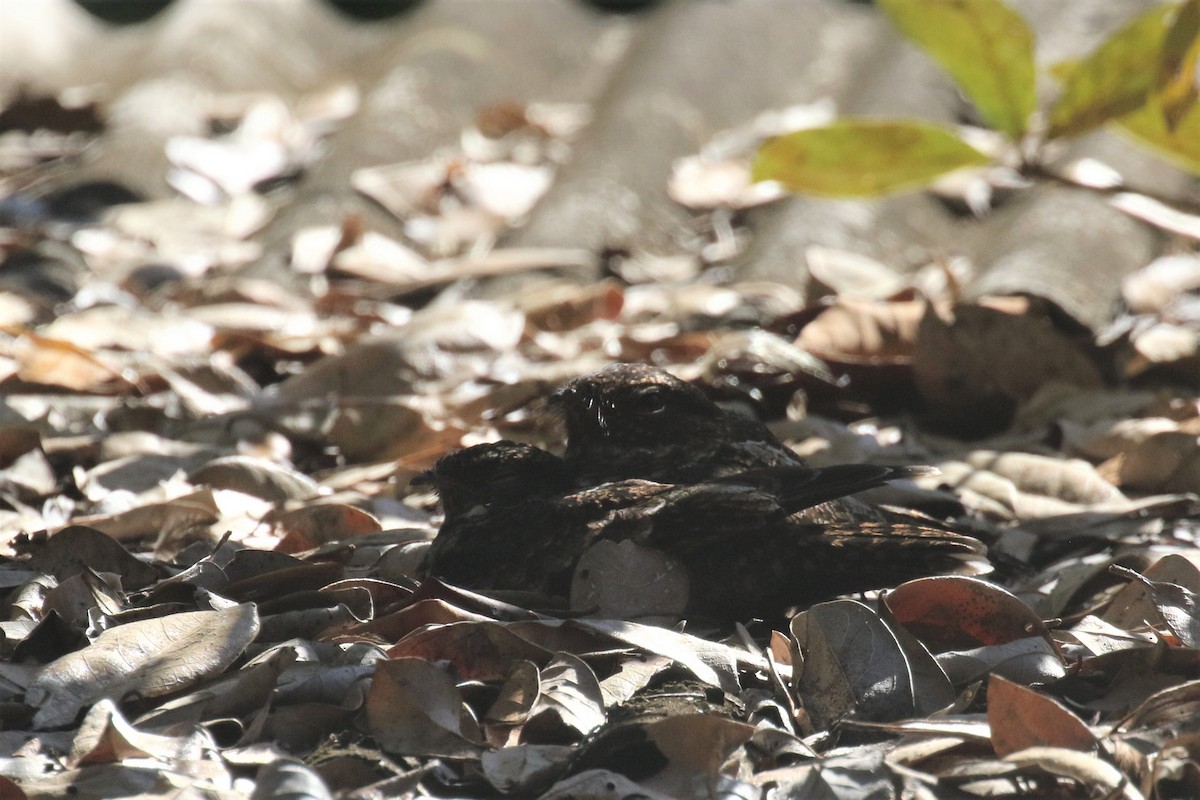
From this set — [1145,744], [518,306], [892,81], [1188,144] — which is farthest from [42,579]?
[892,81]

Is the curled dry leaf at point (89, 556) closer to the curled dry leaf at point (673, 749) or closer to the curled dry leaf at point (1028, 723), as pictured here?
the curled dry leaf at point (673, 749)

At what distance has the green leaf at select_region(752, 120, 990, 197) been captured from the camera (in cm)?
353

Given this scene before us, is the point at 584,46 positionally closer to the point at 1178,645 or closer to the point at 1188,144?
the point at 1188,144

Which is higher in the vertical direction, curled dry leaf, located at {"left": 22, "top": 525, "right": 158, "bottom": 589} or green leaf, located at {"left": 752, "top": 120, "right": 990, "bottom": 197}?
green leaf, located at {"left": 752, "top": 120, "right": 990, "bottom": 197}

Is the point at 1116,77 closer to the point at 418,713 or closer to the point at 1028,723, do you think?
the point at 1028,723

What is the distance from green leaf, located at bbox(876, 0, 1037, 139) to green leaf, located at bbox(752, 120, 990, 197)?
13cm

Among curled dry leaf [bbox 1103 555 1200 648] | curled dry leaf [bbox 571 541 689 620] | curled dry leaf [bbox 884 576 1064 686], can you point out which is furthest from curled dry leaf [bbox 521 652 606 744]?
curled dry leaf [bbox 1103 555 1200 648]

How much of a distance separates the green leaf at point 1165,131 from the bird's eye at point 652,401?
1.40 meters

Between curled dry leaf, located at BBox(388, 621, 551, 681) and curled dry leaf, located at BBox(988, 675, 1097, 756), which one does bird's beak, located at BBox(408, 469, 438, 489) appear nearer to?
curled dry leaf, located at BBox(388, 621, 551, 681)

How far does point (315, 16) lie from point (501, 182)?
2.53 m

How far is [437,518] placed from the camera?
3.06 m

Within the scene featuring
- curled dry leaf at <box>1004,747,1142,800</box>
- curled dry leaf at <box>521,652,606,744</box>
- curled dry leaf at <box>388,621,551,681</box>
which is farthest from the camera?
curled dry leaf at <box>388,621,551,681</box>

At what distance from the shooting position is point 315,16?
24.3 ft

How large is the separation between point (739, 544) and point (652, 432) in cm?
48
